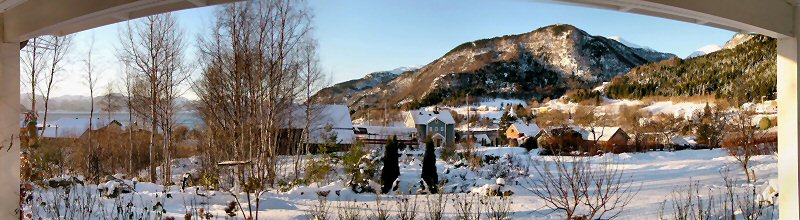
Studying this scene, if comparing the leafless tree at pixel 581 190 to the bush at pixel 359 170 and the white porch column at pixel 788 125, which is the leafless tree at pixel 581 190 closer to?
the white porch column at pixel 788 125

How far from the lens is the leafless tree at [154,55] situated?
26.6 ft

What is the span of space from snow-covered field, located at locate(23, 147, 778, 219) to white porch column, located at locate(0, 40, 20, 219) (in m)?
0.96

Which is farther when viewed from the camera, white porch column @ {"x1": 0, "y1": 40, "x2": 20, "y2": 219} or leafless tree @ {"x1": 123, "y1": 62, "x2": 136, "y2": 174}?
leafless tree @ {"x1": 123, "y1": 62, "x2": 136, "y2": 174}

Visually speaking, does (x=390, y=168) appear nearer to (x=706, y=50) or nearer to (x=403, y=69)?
(x=706, y=50)

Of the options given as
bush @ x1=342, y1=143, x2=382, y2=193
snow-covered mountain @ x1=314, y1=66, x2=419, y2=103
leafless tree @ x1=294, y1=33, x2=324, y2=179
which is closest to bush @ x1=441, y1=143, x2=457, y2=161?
leafless tree @ x1=294, y1=33, x2=324, y2=179

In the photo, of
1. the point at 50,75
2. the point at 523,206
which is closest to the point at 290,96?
the point at 50,75

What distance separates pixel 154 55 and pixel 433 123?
25.1ft

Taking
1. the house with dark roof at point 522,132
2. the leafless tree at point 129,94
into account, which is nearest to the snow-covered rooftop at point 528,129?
the house with dark roof at point 522,132

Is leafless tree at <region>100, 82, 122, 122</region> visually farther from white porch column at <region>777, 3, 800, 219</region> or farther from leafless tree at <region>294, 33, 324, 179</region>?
white porch column at <region>777, 3, 800, 219</region>

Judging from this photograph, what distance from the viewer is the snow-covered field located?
3857 millimetres

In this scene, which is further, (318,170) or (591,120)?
(591,120)

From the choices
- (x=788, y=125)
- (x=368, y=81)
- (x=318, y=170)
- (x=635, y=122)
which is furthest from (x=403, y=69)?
(x=788, y=125)

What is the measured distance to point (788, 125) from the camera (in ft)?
7.23

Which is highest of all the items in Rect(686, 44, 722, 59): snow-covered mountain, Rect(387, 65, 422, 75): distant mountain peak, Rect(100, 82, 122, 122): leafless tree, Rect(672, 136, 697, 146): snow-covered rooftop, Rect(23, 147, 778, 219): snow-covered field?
Rect(387, 65, 422, 75): distant mountain peak
